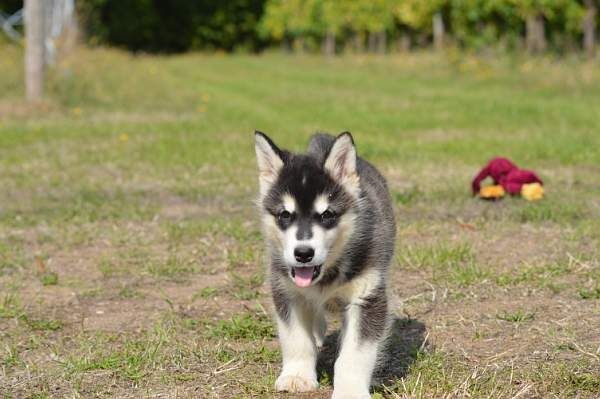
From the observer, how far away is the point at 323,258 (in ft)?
12.9

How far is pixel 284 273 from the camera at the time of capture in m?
4.27

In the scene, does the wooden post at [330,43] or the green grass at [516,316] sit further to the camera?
the wooden post at [330,43]

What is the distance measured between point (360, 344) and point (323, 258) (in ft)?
1.42

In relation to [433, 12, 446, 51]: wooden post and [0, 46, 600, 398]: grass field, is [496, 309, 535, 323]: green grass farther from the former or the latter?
[433, 12, 446, 51]: wooden post

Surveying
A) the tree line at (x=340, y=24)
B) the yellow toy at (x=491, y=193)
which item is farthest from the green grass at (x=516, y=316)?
the tree line at (x=340, y=24)

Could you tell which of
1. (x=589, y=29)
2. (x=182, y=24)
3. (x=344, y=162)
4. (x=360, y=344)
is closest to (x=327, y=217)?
(x=344, y=162)

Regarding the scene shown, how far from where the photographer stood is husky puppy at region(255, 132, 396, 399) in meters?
4.01

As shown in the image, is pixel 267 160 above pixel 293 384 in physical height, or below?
above

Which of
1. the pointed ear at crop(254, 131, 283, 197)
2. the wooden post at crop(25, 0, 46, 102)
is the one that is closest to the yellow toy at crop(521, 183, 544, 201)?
the pointed ear at crop(254, 131, 283, 197)

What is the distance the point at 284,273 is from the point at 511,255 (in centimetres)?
281

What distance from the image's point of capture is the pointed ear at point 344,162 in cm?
420

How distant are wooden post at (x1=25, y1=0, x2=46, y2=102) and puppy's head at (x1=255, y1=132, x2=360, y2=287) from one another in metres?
13.1

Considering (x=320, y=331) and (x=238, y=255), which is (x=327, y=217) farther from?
(x=238, y=255)

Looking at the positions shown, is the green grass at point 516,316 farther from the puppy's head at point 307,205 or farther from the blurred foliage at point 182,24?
the blurred foliage at point 182,24
